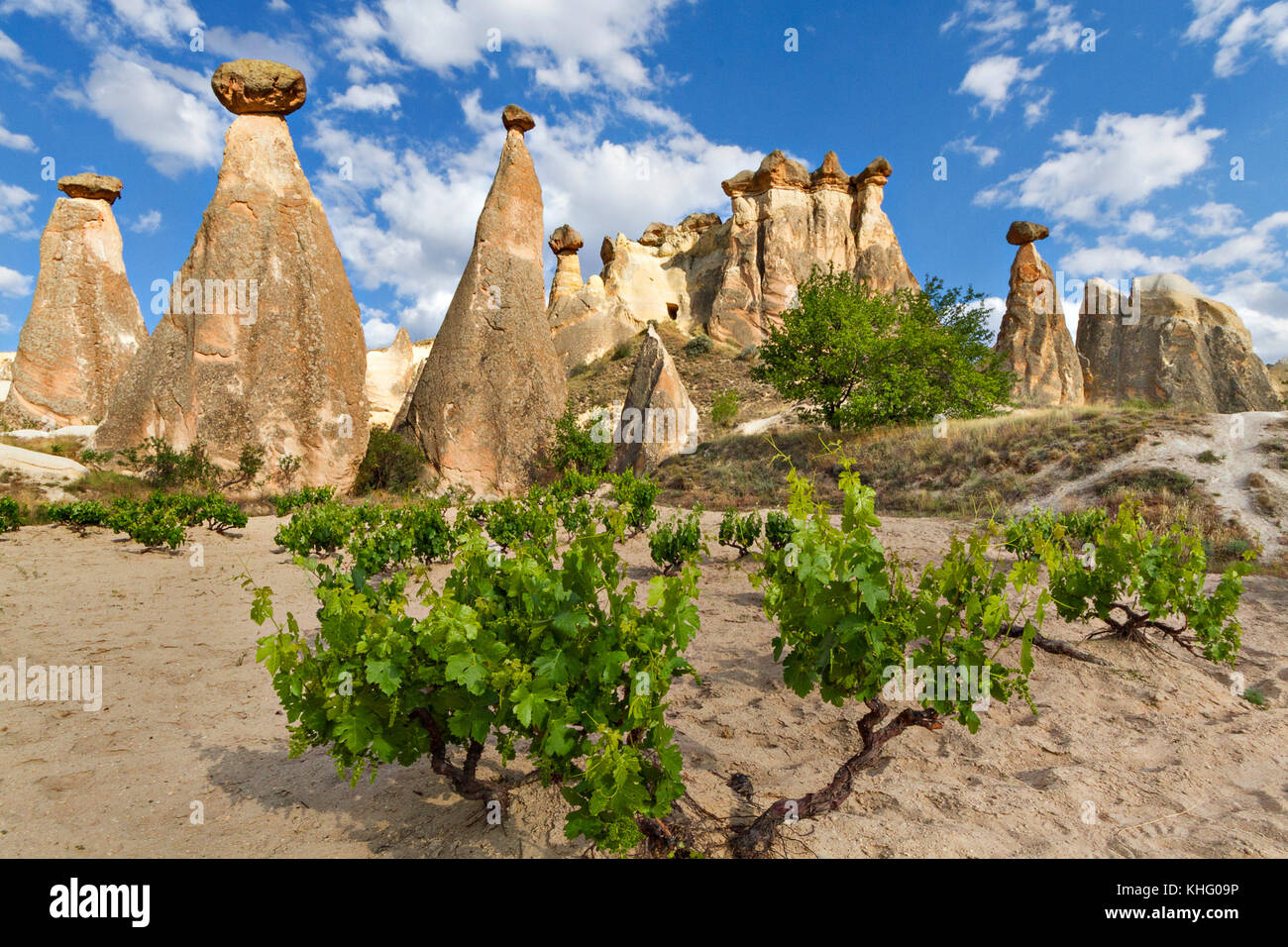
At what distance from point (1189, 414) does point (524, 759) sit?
16376mm

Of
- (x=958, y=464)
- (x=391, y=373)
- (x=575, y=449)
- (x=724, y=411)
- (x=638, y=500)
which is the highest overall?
(x=391, y=373)

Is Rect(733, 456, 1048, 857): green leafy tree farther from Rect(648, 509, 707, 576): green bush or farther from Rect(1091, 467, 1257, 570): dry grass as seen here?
Rect(1091, 467, 1257, 570): dry grass

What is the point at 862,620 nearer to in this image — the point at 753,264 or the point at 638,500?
the point at 638,500

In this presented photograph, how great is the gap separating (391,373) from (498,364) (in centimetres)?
1900

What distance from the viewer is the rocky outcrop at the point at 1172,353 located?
92.8ft

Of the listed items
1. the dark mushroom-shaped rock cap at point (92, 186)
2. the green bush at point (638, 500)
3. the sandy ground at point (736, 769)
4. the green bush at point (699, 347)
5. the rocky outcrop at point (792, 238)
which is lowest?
the sandy ground at point (736, 769)

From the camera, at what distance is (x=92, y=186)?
21125 mm

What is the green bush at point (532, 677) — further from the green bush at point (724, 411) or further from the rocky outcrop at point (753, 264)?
the rocky outcrop at point (753, 264)

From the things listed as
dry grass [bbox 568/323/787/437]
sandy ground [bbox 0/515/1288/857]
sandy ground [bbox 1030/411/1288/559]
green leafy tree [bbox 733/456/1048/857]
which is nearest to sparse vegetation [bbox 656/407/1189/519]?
sandy ground [bbox 1030/411/1288/559]

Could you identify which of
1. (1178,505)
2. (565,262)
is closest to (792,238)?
(565,262)

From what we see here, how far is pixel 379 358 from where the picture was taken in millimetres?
31359

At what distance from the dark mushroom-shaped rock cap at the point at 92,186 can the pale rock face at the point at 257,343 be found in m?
12.9

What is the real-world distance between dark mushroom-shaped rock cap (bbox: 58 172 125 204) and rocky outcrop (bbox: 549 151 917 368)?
2001 cm

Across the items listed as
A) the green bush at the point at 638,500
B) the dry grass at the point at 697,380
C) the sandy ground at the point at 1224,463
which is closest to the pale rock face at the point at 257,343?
the green bush at the point at 638,500
